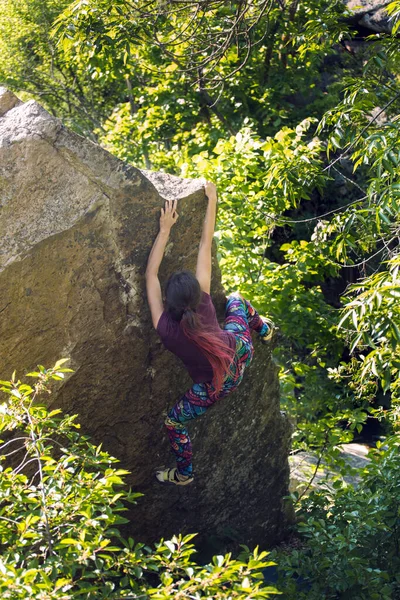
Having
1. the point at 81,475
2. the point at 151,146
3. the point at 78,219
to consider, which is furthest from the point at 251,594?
the point at 151,146

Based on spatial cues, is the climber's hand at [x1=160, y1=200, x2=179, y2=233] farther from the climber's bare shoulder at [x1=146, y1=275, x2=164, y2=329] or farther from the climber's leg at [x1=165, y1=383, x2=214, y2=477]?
the climber's leg at [x1=165, y1=383, x2=214, y2=477]

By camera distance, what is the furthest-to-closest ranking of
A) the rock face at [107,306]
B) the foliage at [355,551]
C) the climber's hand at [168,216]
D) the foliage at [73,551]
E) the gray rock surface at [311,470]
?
the gray rock surface at [311,470]
the climber's hand at [168,216]
the foliage at [355,551]
the rock face at [107,306]
the foliage at [73,551]

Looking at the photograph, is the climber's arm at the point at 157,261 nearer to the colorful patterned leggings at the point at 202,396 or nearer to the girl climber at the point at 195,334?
the girl climber at the point at 195,334

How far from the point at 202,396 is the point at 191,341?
1.36 feet

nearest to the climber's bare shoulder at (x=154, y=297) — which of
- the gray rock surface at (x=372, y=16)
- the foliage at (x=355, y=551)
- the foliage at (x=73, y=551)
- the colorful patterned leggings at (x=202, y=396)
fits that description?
the colorful patterned leggings at (x=202, y=396)

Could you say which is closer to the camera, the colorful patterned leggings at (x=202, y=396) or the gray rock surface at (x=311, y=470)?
the colorful patterned leggings at (x=202, y=396)

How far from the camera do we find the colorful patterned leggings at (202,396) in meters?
4.16

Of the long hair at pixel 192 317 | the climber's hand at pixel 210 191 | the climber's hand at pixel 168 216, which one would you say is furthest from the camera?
the climber's hand at pixel 210 191

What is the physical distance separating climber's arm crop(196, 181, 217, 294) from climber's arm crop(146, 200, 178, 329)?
23 centimetres

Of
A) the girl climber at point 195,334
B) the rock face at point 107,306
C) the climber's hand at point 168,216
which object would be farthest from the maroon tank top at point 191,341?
the climber's hand at point 168,216

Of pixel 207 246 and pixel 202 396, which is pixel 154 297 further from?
pixel 202 396

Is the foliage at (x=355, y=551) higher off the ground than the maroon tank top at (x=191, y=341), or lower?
lower

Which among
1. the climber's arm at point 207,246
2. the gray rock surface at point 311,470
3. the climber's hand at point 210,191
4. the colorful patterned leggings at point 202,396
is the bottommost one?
the gray rock surface at point 311,470

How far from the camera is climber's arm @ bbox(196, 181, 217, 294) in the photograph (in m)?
4.16
